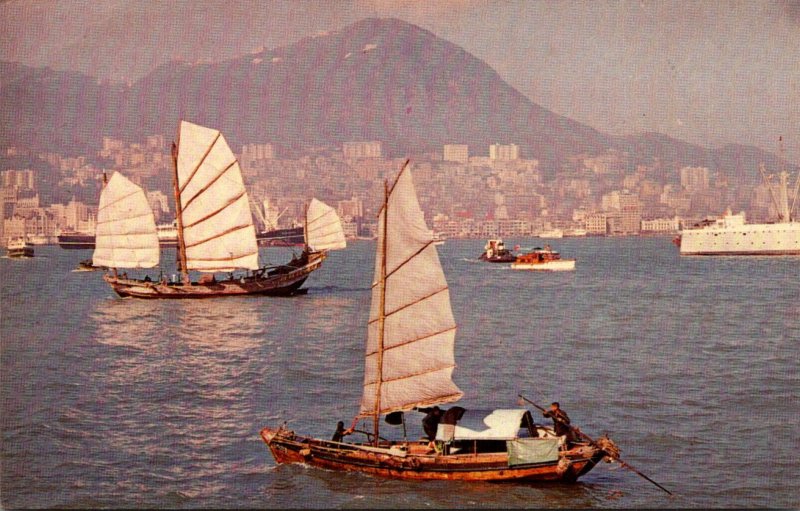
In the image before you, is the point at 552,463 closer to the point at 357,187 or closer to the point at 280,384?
the point at 280,384

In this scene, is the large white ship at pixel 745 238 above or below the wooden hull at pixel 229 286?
above

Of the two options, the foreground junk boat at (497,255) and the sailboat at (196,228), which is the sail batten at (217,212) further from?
the foreground junk boat at (497,255)

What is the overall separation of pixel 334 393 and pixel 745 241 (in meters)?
71.8

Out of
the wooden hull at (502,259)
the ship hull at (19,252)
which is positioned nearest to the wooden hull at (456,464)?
the wooden hull at (502,259)

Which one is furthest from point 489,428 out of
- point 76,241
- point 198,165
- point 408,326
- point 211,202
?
point 76,241

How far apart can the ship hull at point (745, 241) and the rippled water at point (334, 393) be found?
41.0 m

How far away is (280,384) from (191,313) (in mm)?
16750

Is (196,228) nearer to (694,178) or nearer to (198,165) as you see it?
(198,165)

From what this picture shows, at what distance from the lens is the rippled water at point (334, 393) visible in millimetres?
14812

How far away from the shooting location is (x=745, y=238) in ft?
283

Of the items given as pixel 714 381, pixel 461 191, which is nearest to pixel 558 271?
pixel 714 381

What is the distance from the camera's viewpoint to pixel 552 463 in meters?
14.5

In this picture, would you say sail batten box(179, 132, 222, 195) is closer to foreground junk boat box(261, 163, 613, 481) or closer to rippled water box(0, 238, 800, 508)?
rippled water box(0, 238, 800, 508)

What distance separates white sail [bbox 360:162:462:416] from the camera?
51.0 ft
